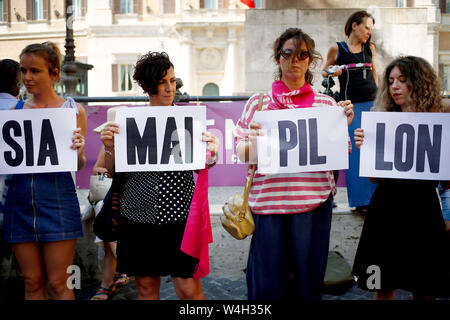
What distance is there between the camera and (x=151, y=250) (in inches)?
111

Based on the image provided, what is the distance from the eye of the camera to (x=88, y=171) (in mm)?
5301

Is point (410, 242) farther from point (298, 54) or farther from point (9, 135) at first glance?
point (9, 135)

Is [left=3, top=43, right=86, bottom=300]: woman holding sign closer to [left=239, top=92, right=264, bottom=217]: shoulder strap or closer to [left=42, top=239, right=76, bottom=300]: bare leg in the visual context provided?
[left=42, top=239, right=76, bottom=300]: bare leg

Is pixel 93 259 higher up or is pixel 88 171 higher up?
pixel 88 171

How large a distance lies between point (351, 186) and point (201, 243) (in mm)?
2424

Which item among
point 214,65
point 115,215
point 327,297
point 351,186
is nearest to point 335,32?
point 351,186

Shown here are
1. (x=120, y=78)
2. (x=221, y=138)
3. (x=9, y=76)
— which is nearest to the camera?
(x=9, y=76)

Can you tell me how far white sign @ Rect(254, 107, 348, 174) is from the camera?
286 centimetres

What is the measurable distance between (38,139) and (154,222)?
3.30 ft

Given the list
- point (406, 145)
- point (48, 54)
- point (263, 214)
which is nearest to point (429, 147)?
point (406, 145)

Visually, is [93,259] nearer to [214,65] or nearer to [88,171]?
[88,171]

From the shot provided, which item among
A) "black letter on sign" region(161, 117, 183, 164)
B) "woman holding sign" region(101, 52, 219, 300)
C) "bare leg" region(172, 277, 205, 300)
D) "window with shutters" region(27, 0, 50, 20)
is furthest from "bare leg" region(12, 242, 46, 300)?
"window with shutters" region(27, 0, 50, 20)

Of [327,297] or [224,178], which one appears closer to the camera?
[327,297]

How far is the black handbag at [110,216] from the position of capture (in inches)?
114
